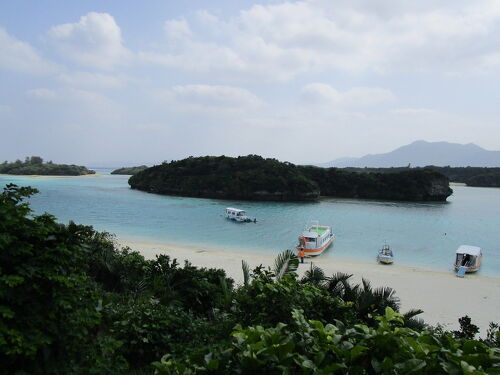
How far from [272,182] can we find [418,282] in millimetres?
48603

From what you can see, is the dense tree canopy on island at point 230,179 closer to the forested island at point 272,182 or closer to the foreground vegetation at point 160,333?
the forested island at point 272,182

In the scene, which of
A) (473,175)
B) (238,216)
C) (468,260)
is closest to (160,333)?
(468,260)

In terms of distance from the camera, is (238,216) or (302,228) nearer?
(302,228)

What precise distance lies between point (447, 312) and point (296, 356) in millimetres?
12997

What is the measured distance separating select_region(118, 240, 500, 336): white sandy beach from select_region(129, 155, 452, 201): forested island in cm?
3991

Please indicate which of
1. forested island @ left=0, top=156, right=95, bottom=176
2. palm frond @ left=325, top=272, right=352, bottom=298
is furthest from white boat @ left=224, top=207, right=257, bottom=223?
forested island @ left=0, top=156, right=95, bottom=176

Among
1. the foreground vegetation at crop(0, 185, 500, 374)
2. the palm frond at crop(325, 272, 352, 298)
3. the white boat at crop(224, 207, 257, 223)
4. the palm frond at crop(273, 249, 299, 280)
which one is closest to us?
the foreground vegetation at crop(0, 185, 500, 374)

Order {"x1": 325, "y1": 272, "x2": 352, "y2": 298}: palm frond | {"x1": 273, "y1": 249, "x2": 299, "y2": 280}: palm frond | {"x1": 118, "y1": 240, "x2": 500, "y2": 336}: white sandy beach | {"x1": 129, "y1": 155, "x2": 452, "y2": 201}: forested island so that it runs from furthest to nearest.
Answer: {"x1": 129, "y1": 155, "x2": 452, "y2": 201}: forested island < {"x1": 118, "y1": 240, "x2": 500, "y2": 336}: white sandy beach < {"x1": 273, "y1": 249, "x2": 299, "y2": 280}: palm frond < {"x1": 325, "y1": 272, "x2": 352, "y2": 298}: palm frond

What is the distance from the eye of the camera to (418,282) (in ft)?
57.6

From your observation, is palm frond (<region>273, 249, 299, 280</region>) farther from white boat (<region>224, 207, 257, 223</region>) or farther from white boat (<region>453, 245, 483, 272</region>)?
white boat (<region>224, 207, 257, 223</region>)

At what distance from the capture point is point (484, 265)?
23812 mm

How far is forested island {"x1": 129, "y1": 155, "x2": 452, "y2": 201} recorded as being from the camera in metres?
65.5

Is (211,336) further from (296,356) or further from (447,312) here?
(447,312)

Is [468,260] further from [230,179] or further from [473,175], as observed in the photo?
[473,175]
